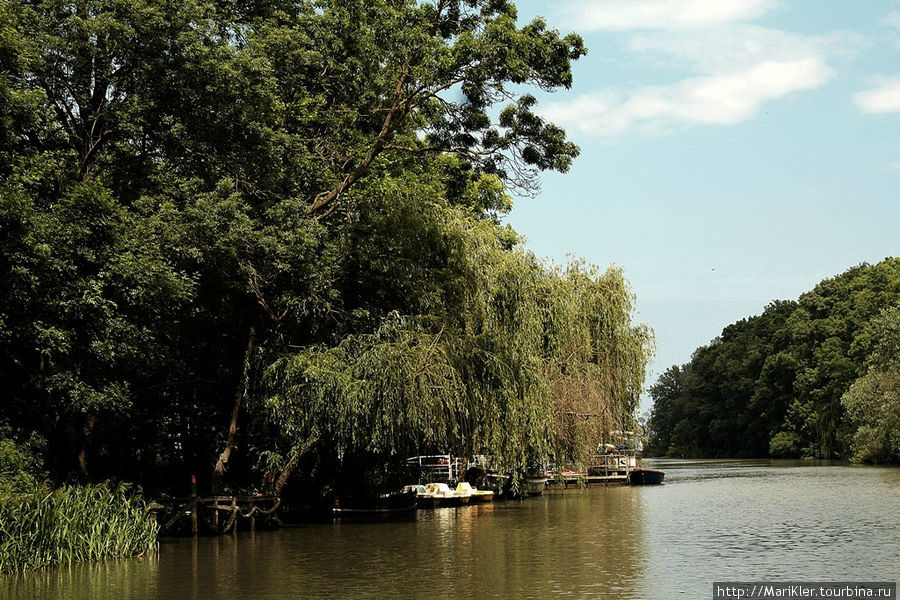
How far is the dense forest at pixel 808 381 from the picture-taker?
6203 cm

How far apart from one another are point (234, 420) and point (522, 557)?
9.71 metres

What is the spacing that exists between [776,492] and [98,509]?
2927 cm

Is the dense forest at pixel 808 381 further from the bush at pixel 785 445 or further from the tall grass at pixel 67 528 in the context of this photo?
the tall grass at pixel 67 528

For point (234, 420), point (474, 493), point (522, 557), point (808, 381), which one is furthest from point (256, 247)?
point (808, 381)

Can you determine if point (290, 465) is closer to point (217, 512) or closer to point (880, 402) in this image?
point (217, 512)

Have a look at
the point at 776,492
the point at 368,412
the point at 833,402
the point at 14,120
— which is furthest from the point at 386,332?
the point at 833,402

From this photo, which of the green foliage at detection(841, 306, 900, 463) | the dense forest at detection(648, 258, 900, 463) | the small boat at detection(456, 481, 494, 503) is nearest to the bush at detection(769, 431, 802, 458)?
the dense forest at detection(648, 258, 900, 463)

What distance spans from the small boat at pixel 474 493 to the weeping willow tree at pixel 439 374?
5.86m

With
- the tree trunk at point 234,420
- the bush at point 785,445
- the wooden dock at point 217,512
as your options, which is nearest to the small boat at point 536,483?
the wooden dock at point 217,512

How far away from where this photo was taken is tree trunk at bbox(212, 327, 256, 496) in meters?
25.4

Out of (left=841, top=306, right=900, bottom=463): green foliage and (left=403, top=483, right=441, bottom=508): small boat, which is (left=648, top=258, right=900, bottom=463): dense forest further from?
(left=403, top=483, right=441, bottom=508): small boat

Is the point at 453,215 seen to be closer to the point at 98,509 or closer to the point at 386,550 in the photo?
the point at 386,550

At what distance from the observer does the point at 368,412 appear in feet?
77.6

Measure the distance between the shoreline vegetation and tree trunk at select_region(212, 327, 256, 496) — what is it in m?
0.09
